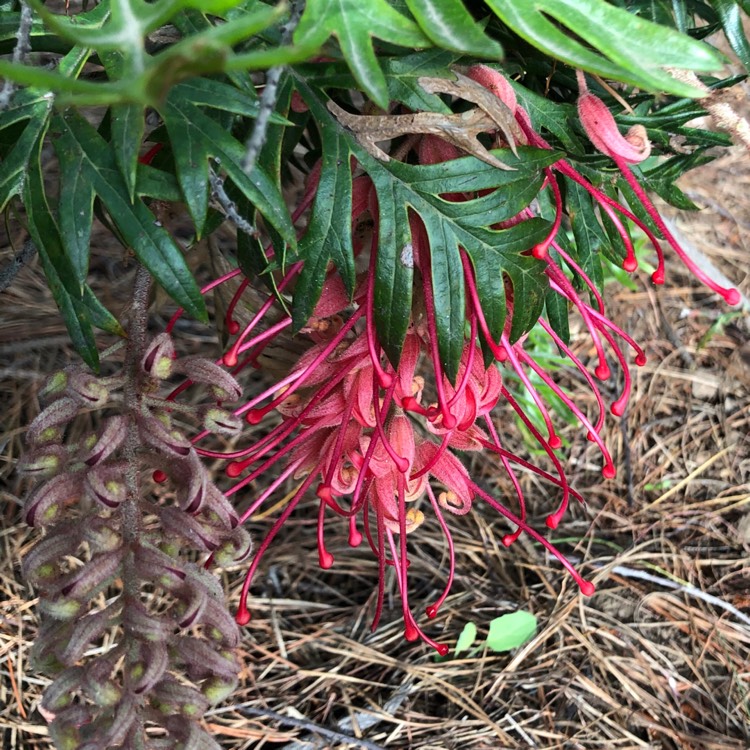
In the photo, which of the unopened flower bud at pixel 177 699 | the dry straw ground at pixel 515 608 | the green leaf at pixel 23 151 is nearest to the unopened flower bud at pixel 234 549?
the unopened flower bud at pixel 177 699

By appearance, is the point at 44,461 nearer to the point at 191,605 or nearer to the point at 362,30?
the point at 191,605

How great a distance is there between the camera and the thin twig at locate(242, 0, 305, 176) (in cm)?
43

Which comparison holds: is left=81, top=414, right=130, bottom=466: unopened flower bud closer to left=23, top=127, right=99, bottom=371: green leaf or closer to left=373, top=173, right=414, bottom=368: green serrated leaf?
left=23, top=127, right=99, bottom=371: green leaf

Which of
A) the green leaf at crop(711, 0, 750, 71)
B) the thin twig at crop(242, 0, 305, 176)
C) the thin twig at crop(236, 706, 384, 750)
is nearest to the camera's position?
the thin twig at crop(242, 0, 305, 176)

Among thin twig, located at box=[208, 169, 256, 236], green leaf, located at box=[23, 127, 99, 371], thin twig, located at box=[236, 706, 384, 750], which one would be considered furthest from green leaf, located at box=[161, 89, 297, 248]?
thin twig, located at box=[236, 706, 384, 750]

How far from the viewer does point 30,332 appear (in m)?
1.27

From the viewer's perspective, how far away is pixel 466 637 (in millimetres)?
1127

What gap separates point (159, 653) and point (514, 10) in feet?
1.83

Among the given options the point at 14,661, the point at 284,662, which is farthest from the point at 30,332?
the point at 284,662

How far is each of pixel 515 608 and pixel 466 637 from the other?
0.10 meters

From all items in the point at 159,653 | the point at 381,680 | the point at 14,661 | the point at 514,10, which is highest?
the point at 514,10

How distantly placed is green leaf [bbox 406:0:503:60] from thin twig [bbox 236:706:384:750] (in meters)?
0.84

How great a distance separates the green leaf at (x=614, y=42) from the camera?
531 millimetres

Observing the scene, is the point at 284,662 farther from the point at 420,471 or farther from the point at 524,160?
the point at 524,160
